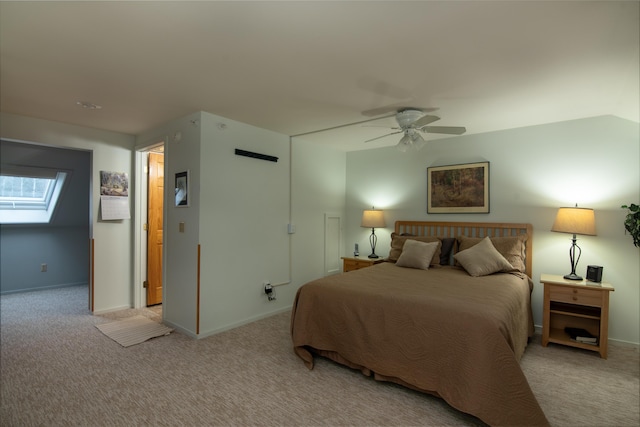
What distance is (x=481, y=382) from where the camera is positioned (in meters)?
1.99

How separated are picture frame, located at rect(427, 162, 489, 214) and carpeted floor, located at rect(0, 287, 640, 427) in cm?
177

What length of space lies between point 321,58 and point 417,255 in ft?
8.37

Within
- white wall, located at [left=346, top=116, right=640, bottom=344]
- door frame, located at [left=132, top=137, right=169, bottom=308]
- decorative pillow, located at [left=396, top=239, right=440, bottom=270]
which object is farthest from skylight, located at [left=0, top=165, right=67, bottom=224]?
white wall, located at [left=346, top=116, right=640, bottom=344]

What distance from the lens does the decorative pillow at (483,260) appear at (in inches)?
135

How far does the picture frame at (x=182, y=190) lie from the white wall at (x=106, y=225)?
49.1 inches

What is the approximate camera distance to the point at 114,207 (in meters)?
4.29

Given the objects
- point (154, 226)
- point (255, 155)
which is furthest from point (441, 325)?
point (154, 226)

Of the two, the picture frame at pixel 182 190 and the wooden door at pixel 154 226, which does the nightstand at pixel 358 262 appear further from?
the wooden door at pixel 154 226

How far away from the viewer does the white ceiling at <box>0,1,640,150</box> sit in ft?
5.63

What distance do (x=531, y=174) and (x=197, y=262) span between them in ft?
13.2

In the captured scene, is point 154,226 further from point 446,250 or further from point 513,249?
point 513,249

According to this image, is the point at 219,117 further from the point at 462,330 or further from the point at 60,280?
the point at 60,280

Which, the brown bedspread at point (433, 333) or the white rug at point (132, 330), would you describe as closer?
the brown bedspread at point (433, 333)

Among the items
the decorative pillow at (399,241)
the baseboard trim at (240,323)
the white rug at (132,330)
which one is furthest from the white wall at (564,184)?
the white rug at (132,330)
